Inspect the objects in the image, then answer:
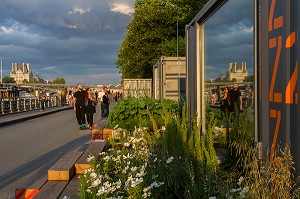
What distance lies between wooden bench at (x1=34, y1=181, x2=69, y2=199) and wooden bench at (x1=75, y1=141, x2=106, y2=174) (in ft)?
1.56

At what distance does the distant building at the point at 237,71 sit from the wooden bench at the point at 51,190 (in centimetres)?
195

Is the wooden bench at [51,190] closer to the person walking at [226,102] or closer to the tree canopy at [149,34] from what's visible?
the person walking at [226,102]

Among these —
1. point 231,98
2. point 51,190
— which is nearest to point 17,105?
point 51,190

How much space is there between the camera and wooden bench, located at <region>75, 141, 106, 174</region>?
17.3 feet

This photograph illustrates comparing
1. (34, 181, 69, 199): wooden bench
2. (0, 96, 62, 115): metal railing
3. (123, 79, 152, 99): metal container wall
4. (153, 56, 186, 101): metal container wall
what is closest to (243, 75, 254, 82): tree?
(34, 181, 69, 199): wooden bench

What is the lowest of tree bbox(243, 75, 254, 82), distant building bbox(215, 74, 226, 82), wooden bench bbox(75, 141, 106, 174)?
wooden bench bbox(75, 141, 106, 174)

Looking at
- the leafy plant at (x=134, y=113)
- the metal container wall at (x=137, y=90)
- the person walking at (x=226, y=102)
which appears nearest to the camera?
the person walking at (x=226, y=102)

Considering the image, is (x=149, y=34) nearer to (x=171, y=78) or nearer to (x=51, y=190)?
(x=171, y=78)

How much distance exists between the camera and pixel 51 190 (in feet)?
14.6

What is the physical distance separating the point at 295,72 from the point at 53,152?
10165 millimetres

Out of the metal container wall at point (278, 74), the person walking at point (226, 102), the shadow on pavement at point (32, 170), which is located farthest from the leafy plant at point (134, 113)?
the metal container wall at point (278, 74)

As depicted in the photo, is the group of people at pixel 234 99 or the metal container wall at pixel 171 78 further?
the metal container wall at pixel 171 78

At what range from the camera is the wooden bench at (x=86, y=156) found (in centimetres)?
528

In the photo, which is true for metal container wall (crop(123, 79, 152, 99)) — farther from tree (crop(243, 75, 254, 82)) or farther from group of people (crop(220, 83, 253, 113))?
tree (crop(243, 75, 254, 82))
